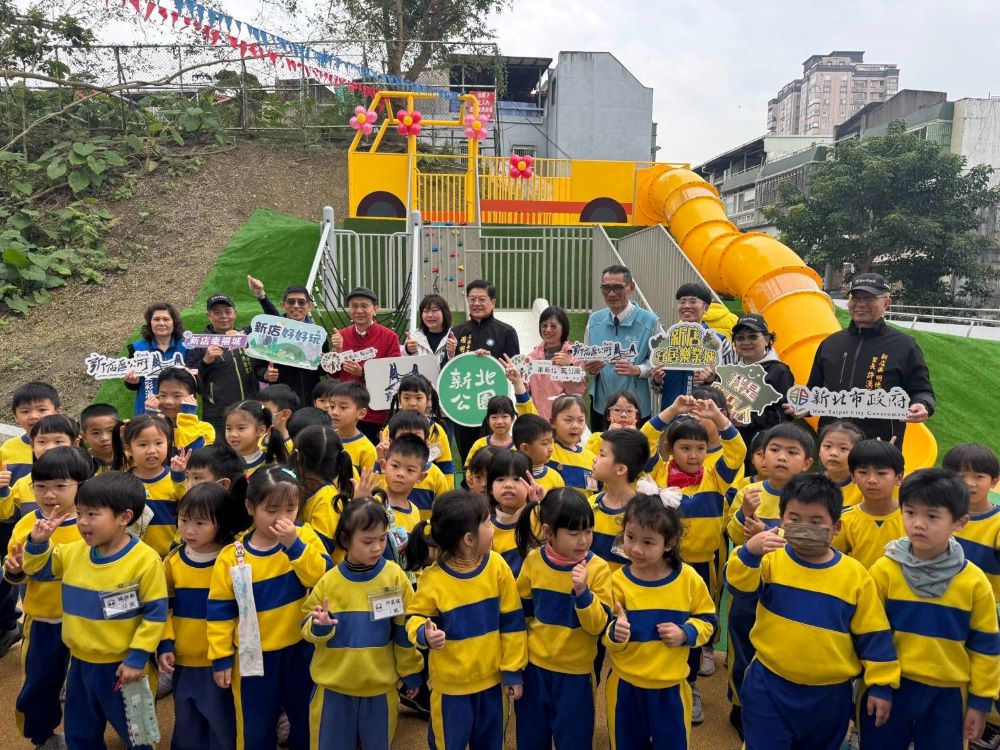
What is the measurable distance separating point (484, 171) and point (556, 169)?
1.59m

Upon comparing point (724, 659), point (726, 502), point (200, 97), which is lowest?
point (724, 659)

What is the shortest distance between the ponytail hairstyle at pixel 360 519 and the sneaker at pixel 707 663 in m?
2.21

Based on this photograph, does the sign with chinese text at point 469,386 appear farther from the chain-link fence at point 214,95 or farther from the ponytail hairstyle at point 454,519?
the chain-link fence at point 214,95

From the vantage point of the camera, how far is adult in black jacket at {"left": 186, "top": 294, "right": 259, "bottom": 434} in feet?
17.4

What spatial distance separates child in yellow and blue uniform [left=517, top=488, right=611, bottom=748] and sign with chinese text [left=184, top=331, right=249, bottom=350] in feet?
10.5

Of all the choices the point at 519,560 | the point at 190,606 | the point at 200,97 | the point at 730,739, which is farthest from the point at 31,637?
the point at 200,97

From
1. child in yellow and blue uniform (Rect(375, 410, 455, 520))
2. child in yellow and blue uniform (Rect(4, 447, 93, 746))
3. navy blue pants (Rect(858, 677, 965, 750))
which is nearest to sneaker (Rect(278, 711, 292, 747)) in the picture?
child in yellow and blue uniform (Rect(4, 447, 93, 746))

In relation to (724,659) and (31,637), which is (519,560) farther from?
(31,637)

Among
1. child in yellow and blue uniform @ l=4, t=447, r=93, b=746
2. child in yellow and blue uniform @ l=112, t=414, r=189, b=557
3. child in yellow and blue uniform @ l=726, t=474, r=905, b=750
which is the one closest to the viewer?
child in yellow and blue uniform @ l=726, t=474, r=905, b=750

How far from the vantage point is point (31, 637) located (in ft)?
10.7

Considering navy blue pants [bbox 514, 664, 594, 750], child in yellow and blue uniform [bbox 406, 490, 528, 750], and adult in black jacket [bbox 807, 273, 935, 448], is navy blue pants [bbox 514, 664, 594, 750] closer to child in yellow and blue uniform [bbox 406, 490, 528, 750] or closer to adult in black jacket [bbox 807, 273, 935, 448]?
child in yellow and blue uniform [bbox 406, 490, 528, 750]

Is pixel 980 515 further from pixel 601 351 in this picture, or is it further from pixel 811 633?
pixel 601 351

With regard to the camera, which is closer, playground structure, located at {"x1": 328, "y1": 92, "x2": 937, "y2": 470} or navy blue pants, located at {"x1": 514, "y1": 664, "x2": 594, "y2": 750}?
navy blue pants, located at {"x1": 514, "y1": 664, "x2": 594, "y2": 750}

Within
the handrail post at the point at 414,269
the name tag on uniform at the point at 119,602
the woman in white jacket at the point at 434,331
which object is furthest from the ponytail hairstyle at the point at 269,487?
the handrail post at the point at 414,269
